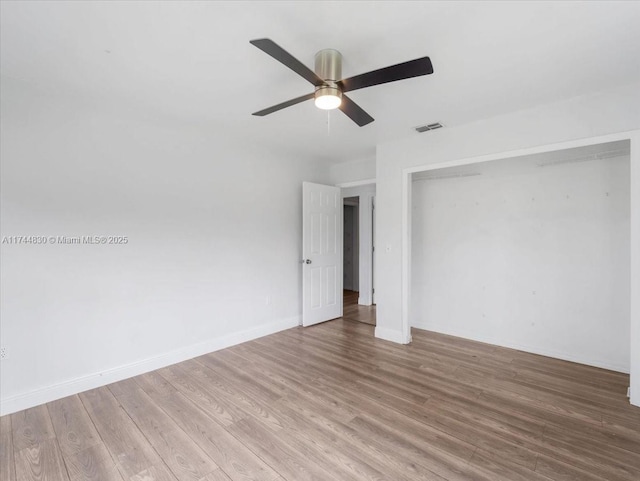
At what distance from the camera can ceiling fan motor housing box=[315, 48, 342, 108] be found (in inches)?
77.1

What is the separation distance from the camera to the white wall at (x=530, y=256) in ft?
10.3

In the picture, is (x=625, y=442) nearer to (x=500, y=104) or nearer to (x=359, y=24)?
(x=500, y=104)

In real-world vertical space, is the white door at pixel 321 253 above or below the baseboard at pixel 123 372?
above

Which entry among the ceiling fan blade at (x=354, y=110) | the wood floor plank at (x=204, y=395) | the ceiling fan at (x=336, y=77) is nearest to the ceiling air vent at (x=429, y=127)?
the ceiling fan blade at (x=354, y=110)

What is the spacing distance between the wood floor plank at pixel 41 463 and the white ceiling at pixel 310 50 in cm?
265

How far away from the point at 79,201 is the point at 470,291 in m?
4.55

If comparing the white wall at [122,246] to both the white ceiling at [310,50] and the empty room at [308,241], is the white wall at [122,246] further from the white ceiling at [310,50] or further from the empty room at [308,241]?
the white ceiling at [310,50]

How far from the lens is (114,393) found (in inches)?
107

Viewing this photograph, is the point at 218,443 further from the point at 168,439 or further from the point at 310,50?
the point at 310,50

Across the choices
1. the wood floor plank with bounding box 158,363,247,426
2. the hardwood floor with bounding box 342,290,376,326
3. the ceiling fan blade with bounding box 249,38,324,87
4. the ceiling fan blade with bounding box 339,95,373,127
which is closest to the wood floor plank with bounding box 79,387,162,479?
the wood floor plank with bounding box 158,363,247,426

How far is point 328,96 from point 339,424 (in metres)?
2.31

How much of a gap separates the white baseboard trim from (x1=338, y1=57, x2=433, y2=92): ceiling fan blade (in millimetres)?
3056

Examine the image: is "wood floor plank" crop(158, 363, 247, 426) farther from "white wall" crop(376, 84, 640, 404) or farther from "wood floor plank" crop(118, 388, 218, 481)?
"white wall" crop(376, 84, 640, 404)

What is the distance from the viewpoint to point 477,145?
330cm
